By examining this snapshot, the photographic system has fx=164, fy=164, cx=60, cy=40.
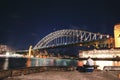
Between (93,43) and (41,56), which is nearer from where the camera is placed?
(93,43)

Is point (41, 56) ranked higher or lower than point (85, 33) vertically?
lower

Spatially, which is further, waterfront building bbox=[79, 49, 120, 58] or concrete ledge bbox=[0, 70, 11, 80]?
waterfront building bbox=[79, 49, 120, 58]

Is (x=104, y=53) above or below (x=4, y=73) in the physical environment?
below

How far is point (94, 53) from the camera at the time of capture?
82938 mm

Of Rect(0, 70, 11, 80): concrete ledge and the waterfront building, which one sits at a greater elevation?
Rect(0, 70, 11, 80): concrete ledge

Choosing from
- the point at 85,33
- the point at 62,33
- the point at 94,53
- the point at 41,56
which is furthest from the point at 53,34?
the point at 94,53

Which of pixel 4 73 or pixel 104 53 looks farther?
pixel 104 53

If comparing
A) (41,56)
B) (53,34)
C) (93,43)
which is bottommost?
(41,56)

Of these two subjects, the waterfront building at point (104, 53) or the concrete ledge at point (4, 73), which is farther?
the waterfront building at point (104, 53)

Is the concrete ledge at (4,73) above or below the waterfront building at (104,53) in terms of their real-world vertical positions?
above

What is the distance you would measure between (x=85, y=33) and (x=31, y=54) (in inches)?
2286

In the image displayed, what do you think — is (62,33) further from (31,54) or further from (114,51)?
(114,51)

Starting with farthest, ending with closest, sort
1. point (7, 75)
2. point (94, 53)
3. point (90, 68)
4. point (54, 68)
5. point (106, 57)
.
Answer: point (94, 53)
point (106, 57)
point (54, 68)
point (90, 68)
point (7, 75)

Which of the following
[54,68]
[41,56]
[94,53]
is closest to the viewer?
[54,68]
